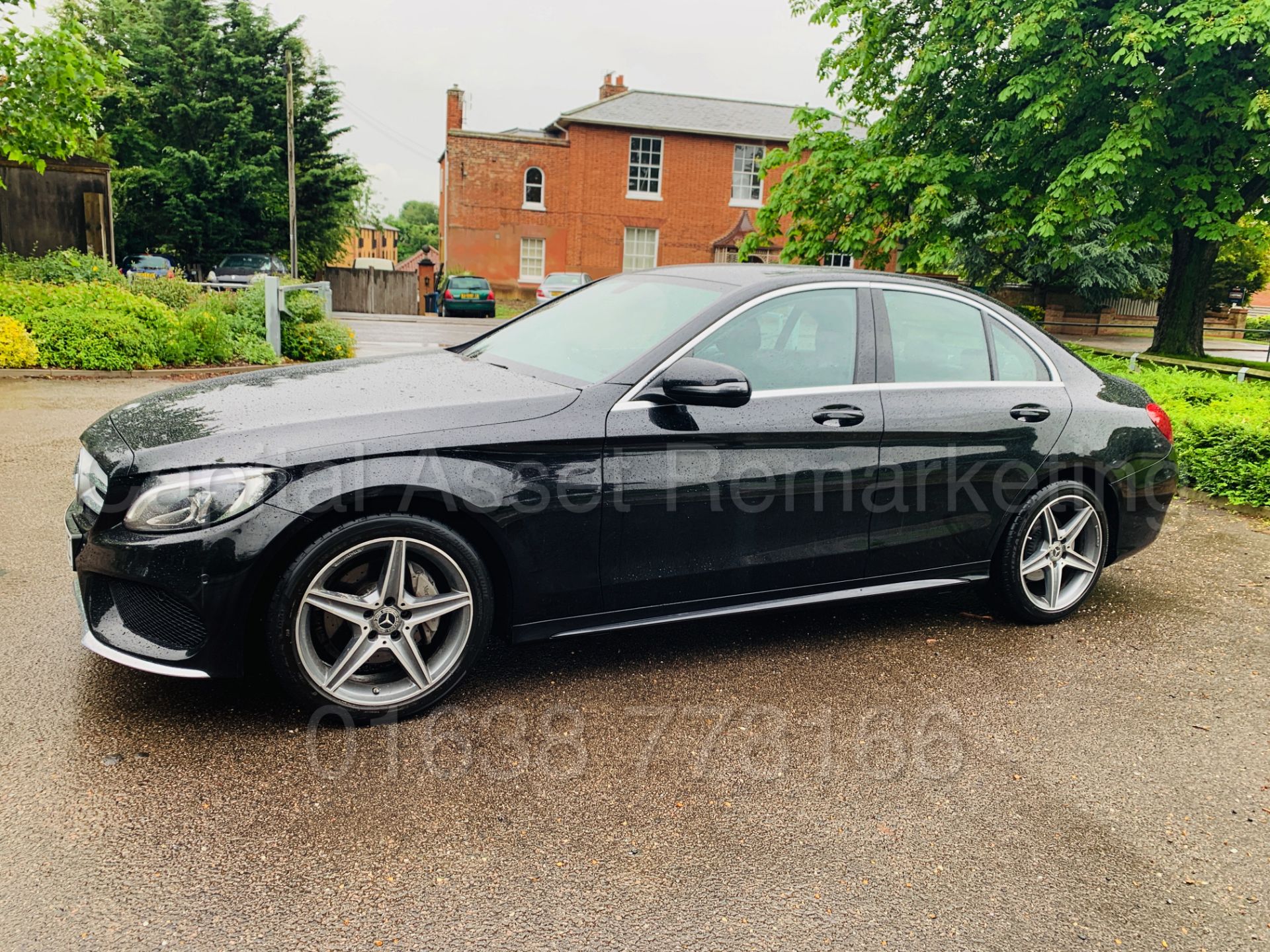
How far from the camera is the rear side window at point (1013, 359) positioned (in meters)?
4.59

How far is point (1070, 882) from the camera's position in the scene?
2.75 m

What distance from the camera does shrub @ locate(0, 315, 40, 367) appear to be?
1071cm

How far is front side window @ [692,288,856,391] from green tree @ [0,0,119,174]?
12234 mm

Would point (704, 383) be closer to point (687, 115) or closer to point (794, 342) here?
point (794, 342)

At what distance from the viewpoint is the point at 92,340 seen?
11.3 metres

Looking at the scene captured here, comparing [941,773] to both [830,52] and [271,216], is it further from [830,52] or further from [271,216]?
[271,216]

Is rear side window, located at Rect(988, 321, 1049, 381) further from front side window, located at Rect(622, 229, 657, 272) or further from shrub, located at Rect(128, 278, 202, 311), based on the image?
front side window, located at Rect(622, 229, 657, 272)

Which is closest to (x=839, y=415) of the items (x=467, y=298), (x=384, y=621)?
(x=384, y=621)

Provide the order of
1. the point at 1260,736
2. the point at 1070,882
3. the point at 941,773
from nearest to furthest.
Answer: the point at 1070,882 → the point at 941,773 → the point at 1260,736

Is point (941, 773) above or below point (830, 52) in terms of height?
below

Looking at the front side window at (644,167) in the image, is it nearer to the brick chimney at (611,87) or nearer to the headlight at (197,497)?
the brick chimney at (611,87)

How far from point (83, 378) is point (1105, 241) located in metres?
28.8

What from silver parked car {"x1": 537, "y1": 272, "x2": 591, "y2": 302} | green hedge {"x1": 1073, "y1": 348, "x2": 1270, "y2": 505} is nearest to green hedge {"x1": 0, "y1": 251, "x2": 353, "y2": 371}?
green hedge {"x1": 1073, "y1": 348, "x2": 1270, "y2": 505}

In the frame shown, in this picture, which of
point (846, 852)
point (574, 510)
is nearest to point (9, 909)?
point (574, 510)
